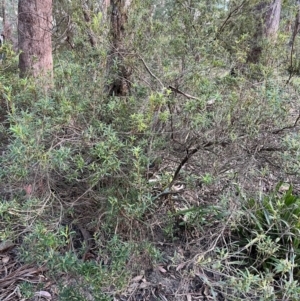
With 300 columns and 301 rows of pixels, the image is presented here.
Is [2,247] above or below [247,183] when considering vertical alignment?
below

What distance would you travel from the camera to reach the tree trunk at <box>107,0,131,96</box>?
2.19 meters

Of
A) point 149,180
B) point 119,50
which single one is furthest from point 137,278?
point 119,50

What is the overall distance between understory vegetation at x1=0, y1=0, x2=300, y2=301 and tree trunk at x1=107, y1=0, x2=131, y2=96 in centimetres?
5

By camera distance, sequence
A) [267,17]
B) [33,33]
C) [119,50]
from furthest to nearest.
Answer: [267,17], [33,33], [119,50]

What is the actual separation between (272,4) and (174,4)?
2048mm

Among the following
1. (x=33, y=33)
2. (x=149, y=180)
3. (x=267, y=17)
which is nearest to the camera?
(x=149, y=180)

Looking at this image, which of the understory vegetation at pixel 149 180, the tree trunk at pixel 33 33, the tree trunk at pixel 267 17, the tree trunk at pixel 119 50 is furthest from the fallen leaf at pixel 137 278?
the tree trunk at pixel 267 17

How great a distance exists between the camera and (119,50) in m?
2.20

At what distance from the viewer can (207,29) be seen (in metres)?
2.93

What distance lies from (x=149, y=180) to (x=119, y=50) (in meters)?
0.95

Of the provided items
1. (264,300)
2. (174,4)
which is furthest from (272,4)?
(264,300)

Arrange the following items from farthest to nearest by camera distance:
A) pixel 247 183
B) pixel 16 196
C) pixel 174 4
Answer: pixel 174 4
pixel 247 183
pixel 16 196

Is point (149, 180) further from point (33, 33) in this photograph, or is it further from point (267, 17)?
point (267, 17)

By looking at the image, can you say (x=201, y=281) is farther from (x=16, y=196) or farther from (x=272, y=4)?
(x=272, y=4)
